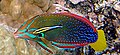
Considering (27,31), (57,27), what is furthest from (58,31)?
(27,31)

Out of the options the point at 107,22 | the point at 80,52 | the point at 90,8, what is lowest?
the point at 80,52

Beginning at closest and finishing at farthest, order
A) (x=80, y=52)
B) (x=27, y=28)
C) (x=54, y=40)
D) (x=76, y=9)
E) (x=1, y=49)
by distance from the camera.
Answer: (x=27, y=28) → (x=54, y=40) → (x=1, y=49) → (x=80, y=52) → (x=76, y=9)

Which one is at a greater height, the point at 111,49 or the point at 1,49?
the point at 1,49

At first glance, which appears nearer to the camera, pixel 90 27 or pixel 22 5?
pixel 90 27

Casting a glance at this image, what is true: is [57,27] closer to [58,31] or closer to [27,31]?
[58,31]

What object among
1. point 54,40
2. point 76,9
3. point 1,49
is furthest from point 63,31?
point 76,9

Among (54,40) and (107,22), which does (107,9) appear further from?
(54,40)
